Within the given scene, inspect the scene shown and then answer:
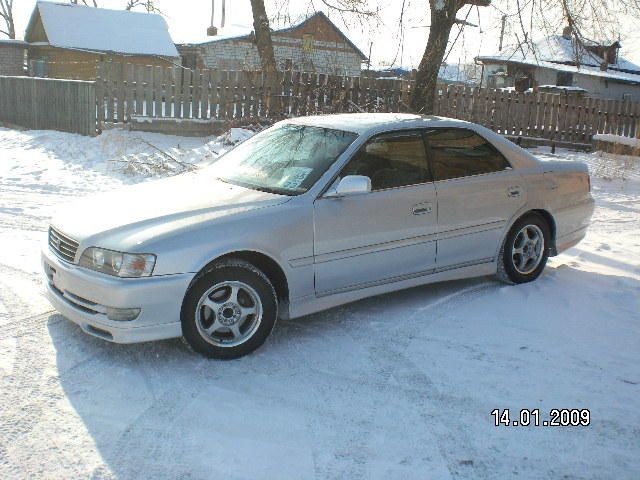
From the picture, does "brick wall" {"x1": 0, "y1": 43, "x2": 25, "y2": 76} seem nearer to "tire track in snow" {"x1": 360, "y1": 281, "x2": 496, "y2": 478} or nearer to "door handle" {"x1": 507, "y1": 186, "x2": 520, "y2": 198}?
"door handle" {"x1": 507, "y1": 186, "x2": 520, "y2": 198}

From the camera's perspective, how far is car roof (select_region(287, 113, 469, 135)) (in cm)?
531

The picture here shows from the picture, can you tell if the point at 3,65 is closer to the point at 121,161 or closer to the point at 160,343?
the point at 121,161

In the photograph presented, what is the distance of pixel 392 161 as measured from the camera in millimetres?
5281

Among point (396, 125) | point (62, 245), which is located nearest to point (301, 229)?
point (396, 125)

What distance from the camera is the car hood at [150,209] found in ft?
14.0

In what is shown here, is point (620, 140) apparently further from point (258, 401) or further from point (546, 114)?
point (258, 401)

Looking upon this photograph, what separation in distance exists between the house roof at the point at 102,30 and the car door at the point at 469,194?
1216 inches

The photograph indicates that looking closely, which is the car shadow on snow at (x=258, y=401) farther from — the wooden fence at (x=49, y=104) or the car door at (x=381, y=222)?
the wooden fence at (x=49, y=104)

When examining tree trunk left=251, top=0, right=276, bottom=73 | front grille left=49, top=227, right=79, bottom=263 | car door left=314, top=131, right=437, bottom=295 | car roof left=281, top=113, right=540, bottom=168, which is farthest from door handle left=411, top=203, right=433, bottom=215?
tree trunk left=251, top=0, right=276, bottom=73

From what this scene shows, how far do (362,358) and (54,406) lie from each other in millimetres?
1891

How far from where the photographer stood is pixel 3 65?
119 feet

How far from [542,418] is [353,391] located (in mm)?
1067

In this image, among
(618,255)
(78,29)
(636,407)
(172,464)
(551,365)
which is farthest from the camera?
(78,29)

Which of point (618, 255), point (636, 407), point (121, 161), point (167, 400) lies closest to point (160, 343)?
point (167, 400)
